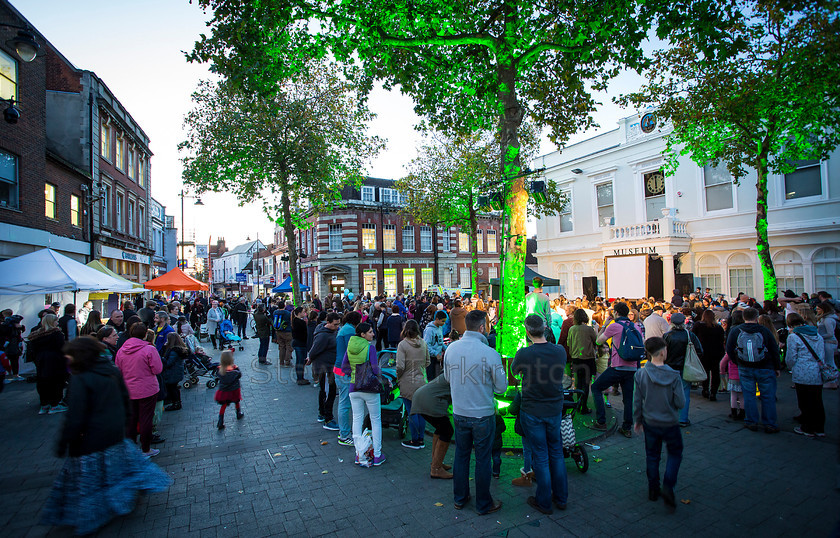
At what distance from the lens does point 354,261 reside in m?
36.4

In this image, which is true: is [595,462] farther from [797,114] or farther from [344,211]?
[344,211]

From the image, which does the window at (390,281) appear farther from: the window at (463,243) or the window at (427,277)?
the window at (463,243)

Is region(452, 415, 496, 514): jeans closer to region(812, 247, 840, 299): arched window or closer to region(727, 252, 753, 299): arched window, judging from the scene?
region(812, 247, 840, 299): arched window

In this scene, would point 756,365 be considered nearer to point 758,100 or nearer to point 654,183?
point 758,100

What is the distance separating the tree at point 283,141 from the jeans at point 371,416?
14.0m

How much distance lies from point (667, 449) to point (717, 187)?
59.7 ft

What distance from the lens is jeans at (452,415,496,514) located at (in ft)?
13.7

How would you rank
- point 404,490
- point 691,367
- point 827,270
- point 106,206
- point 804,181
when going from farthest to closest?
point 106,206 < point 804,181 < point 827,270 < point 691,367 < point 404,490

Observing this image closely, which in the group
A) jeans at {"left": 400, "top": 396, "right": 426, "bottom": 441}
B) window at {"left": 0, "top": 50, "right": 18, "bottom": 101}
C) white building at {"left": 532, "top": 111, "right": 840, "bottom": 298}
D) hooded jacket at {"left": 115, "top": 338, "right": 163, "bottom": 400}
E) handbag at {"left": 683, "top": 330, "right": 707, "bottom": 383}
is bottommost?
jeans at {"left": 400, "top": 396, "right": 426, "bottom": 441}

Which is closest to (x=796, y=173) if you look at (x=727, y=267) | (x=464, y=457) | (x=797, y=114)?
(x=727, y=267)

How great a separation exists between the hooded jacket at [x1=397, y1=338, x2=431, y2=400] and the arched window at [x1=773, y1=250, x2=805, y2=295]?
16944 millimetres

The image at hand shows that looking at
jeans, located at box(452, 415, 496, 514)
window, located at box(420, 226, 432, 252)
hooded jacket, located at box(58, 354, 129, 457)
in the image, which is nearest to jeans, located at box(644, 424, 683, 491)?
jeans, located at box(452, 415, 496, 514)

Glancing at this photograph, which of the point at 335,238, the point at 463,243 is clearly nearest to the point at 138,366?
the point at 335,238

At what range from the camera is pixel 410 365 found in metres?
5.80
